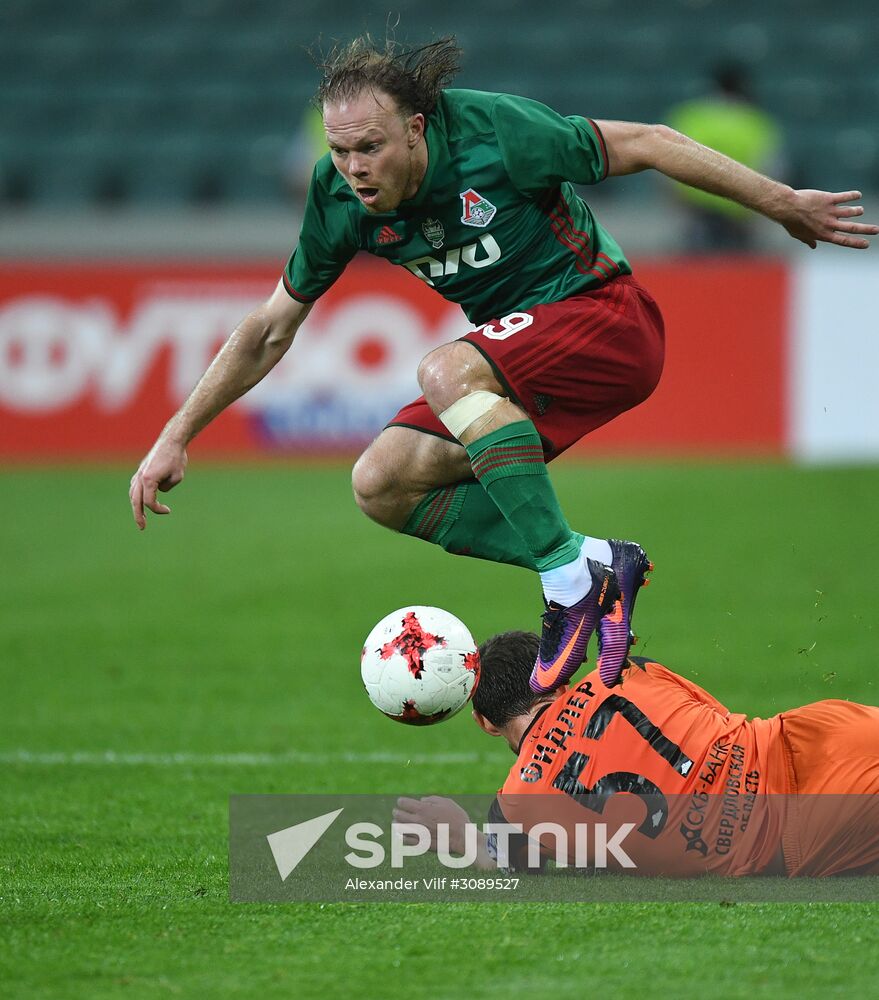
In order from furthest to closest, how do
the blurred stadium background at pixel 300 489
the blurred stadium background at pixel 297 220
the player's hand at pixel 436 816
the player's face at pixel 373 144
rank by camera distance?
the blurred stadium background at pixel 297 220, the player's face at pixel 373 144, the player's hand at pixel 436 816, the blurred stadium background at pixel 300 489

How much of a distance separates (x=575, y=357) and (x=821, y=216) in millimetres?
843

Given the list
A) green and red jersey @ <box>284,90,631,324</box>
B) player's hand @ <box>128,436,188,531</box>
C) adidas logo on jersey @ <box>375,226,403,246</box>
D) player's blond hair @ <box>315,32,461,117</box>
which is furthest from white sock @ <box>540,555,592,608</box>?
player's blond hair @ <box>315,32,461,117</box>

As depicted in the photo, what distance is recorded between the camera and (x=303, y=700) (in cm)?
798

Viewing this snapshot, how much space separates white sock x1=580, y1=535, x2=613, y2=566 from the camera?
16.0 ft

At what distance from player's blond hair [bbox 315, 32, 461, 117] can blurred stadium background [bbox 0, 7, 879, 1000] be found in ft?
7.67

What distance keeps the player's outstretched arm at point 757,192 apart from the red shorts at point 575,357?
46 centimetres

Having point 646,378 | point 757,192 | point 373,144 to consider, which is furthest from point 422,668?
point 757,192

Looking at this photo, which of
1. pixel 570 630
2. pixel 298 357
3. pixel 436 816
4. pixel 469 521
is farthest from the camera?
pixel 298 357

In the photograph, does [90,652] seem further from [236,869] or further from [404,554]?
[236,869]

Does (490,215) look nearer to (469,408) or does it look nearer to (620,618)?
(469,408)

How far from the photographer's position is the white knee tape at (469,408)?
4.84m

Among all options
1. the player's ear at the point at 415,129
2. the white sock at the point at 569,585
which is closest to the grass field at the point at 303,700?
the white sock at the point at 569,585

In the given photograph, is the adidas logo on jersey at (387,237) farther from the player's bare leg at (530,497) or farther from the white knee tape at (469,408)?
the white knee tape at (469,408)

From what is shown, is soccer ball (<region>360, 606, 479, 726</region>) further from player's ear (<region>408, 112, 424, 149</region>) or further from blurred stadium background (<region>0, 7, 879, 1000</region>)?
player's ear (<region>408, 112, 424, 149</region>)
